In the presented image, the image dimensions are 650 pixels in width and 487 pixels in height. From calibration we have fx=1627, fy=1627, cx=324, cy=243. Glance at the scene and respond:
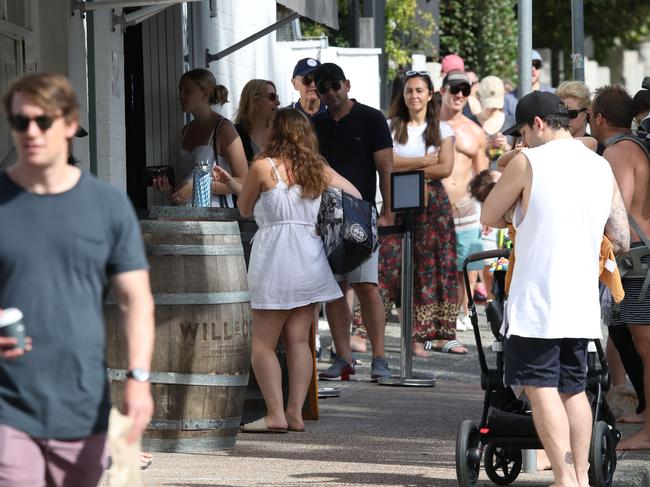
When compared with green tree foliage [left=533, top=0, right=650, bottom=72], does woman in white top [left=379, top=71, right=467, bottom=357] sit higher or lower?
lower

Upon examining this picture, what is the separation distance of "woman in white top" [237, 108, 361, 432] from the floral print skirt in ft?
11.1

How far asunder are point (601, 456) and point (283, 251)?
2.45m

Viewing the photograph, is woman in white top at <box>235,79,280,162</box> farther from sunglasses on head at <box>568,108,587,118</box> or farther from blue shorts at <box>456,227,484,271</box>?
blue shorts at <box>456,227,484,271</box>

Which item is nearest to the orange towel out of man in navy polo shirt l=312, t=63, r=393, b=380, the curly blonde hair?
the curly blonde hair

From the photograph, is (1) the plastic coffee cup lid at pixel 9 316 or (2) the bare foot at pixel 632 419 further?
(2) the bare foot at pixel 632 419

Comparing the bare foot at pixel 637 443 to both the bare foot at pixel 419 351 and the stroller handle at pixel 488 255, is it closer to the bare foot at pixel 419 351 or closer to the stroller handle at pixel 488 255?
the stroller handle at pixel 488 255

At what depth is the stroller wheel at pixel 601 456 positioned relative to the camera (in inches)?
264

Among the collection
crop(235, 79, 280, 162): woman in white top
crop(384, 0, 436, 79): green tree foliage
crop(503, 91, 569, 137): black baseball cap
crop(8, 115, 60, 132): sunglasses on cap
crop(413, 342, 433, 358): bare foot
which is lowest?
crop(413, 342, 433, 358): bare foot

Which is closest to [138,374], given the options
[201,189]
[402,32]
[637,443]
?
[201,189]

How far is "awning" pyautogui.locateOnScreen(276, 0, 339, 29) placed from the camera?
384 inches

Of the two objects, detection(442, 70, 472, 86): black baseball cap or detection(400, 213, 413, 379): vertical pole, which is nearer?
detection(400, 213, 413, 379): vertical pole

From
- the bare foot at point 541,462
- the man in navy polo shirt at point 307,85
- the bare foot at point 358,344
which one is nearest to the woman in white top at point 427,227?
the bare foot at point 358,344

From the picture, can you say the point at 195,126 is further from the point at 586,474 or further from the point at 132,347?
the point at 132,347

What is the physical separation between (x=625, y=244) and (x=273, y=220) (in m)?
2.25
